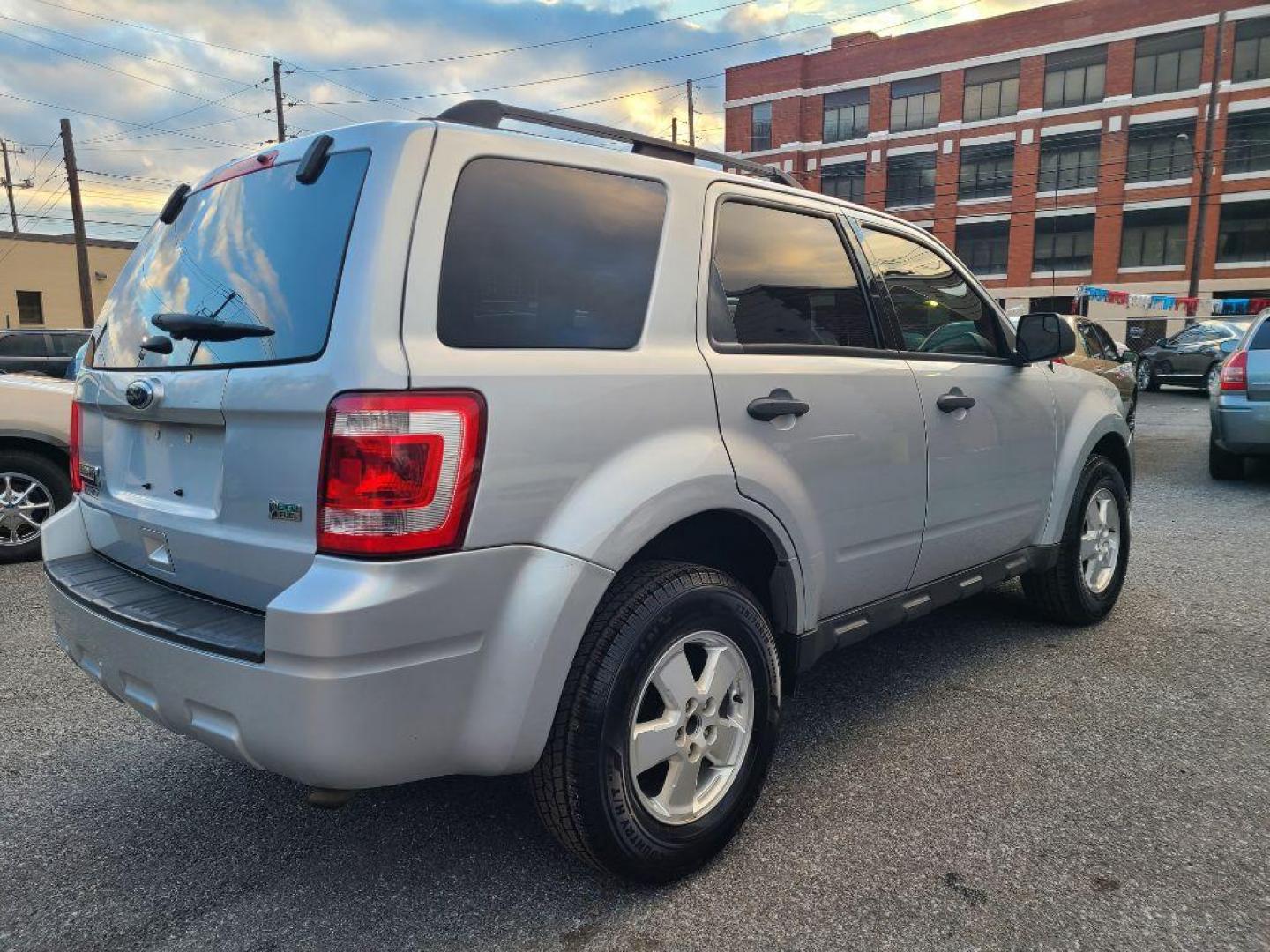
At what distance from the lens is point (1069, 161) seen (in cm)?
4050

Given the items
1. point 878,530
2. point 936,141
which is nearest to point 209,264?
point 878,530

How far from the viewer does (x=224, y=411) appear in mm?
2080

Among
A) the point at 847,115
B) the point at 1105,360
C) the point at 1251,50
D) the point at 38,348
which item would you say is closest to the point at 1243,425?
the point at 1105,360

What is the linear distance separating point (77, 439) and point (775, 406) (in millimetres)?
2169

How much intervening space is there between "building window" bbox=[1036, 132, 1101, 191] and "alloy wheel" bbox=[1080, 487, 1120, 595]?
1640 inches

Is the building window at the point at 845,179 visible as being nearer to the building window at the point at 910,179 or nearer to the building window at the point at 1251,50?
the building window at the point at 910,179

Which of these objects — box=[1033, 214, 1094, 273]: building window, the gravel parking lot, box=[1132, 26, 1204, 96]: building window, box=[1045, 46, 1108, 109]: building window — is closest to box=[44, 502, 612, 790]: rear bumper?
the gravel parking lot

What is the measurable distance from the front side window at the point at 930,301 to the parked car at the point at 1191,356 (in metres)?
19.0

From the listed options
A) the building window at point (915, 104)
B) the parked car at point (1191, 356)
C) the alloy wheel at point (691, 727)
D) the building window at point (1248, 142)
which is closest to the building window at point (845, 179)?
the building window at point (915, 104)

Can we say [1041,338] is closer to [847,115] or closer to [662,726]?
[662,726]

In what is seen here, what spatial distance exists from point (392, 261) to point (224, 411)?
21.8 inches

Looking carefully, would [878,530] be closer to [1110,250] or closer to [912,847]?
[912,847]

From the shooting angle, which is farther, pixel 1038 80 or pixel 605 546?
pixel 1038 80

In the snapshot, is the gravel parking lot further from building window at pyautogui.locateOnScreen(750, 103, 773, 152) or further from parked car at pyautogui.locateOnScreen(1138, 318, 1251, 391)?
building window at pyautogui.locateOnScreen(750, 103, 773, 152)
